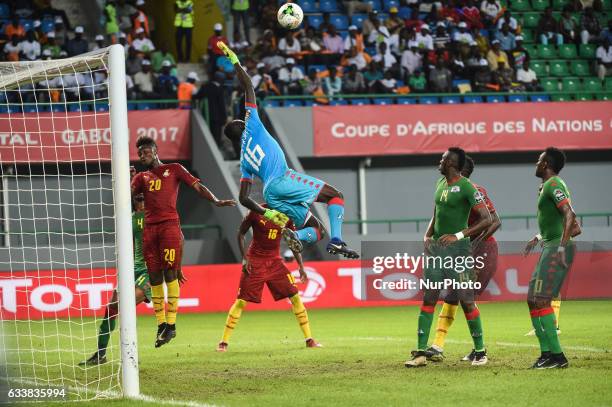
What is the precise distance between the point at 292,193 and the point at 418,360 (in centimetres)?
215

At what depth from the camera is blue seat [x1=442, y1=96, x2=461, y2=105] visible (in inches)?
1013

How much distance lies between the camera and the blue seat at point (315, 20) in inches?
1077

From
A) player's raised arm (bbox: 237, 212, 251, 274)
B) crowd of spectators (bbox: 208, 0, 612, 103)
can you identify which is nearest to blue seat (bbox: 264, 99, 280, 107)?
crowd of spectators (bbox: 208, 0, 612, 103)

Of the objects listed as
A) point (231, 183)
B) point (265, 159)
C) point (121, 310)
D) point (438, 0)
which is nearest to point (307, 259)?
point (231, 183)

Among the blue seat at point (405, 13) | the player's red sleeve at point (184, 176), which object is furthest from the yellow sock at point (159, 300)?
the blue seat at point (405, 13)

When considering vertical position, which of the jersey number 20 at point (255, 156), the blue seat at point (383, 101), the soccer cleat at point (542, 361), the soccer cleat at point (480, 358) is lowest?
the soccer cleat at point (480, 358)

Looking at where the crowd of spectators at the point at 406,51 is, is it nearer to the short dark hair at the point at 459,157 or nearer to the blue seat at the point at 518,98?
the blue seat at the point at 518,98

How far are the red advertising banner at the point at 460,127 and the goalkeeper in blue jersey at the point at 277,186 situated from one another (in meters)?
14.3

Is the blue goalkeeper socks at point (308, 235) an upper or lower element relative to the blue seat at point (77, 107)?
upper

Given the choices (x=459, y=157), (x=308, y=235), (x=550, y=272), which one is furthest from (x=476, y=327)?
(x=308, y=235)

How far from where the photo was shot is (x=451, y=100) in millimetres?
26000

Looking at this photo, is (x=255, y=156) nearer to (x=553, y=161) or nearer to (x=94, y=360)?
(x=553, y=161)

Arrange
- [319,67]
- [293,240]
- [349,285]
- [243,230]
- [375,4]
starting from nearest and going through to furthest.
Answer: [293,240] → [243,230] → [349,285] → [319,67] → [375,4]

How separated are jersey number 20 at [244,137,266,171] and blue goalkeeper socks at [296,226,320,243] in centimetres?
79
